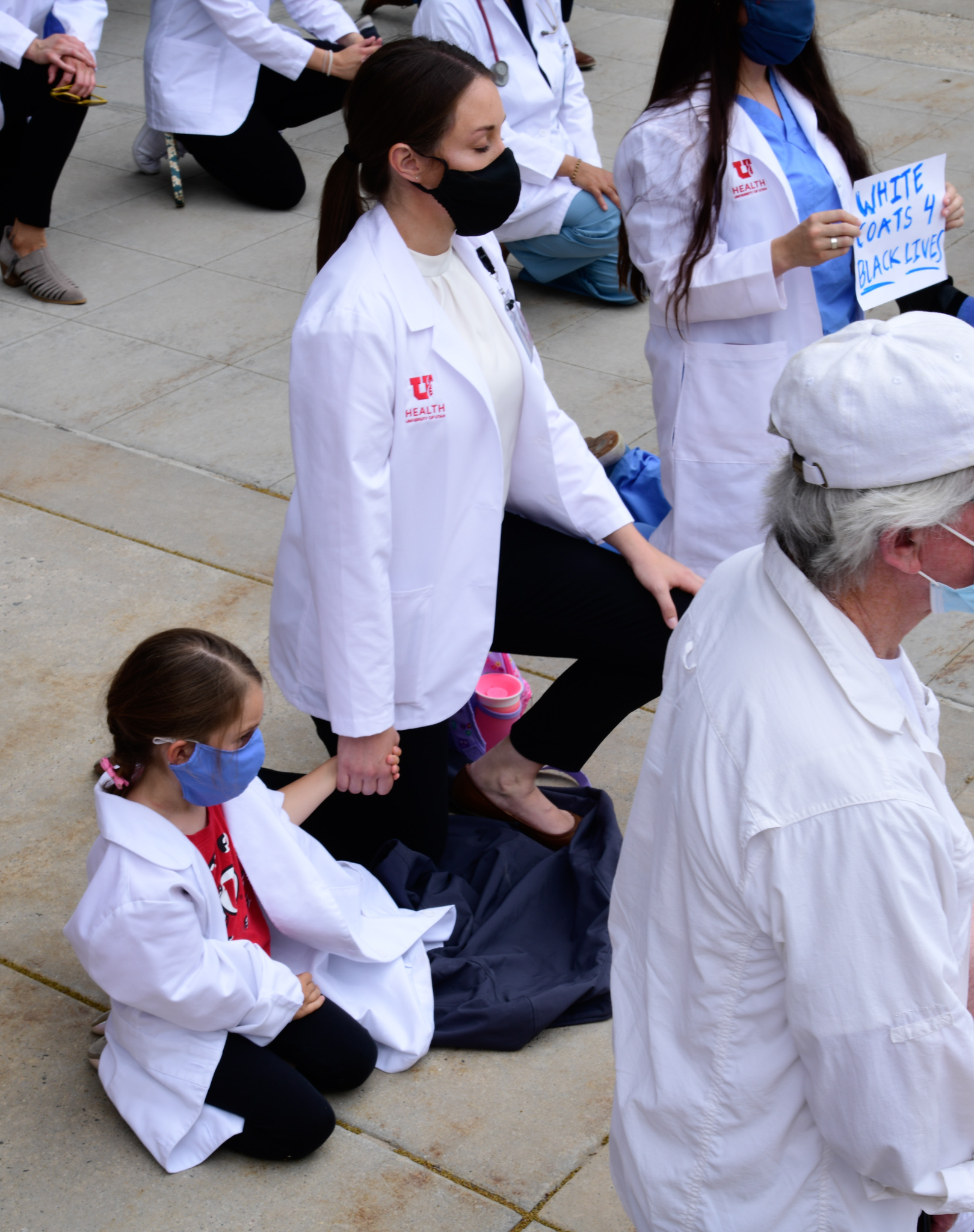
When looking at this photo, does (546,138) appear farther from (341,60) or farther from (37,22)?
(37,22)

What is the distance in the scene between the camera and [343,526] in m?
2.66

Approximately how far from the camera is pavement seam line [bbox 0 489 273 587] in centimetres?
450

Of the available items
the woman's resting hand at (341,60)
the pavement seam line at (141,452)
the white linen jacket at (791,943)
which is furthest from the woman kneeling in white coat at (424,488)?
the woman's resting hand at (341,60)

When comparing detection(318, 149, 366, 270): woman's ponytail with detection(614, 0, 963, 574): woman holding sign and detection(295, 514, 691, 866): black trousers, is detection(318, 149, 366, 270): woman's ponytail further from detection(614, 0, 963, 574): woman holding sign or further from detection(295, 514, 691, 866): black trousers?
detection(614, 0, 963, 574): woman holding sign

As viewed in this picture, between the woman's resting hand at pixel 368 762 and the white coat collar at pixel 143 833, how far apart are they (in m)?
0.42

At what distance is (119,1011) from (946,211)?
2.62m

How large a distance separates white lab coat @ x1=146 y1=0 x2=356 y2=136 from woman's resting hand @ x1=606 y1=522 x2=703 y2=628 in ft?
14.8

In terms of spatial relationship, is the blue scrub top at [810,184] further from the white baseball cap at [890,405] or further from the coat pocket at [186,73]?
the coat pocket at [186,73]

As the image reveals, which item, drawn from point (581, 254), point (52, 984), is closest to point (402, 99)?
point (52, 984)

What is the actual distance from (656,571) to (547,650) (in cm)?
32

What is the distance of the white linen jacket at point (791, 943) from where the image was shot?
1521 millimetres

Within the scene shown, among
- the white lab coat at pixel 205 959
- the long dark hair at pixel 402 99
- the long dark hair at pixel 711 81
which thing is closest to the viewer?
the white lab coat at pixel 205 959

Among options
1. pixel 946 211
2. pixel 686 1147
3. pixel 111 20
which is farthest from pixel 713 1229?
pixel 111 20

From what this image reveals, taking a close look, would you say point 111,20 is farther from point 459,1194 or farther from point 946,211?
point 459,1194
